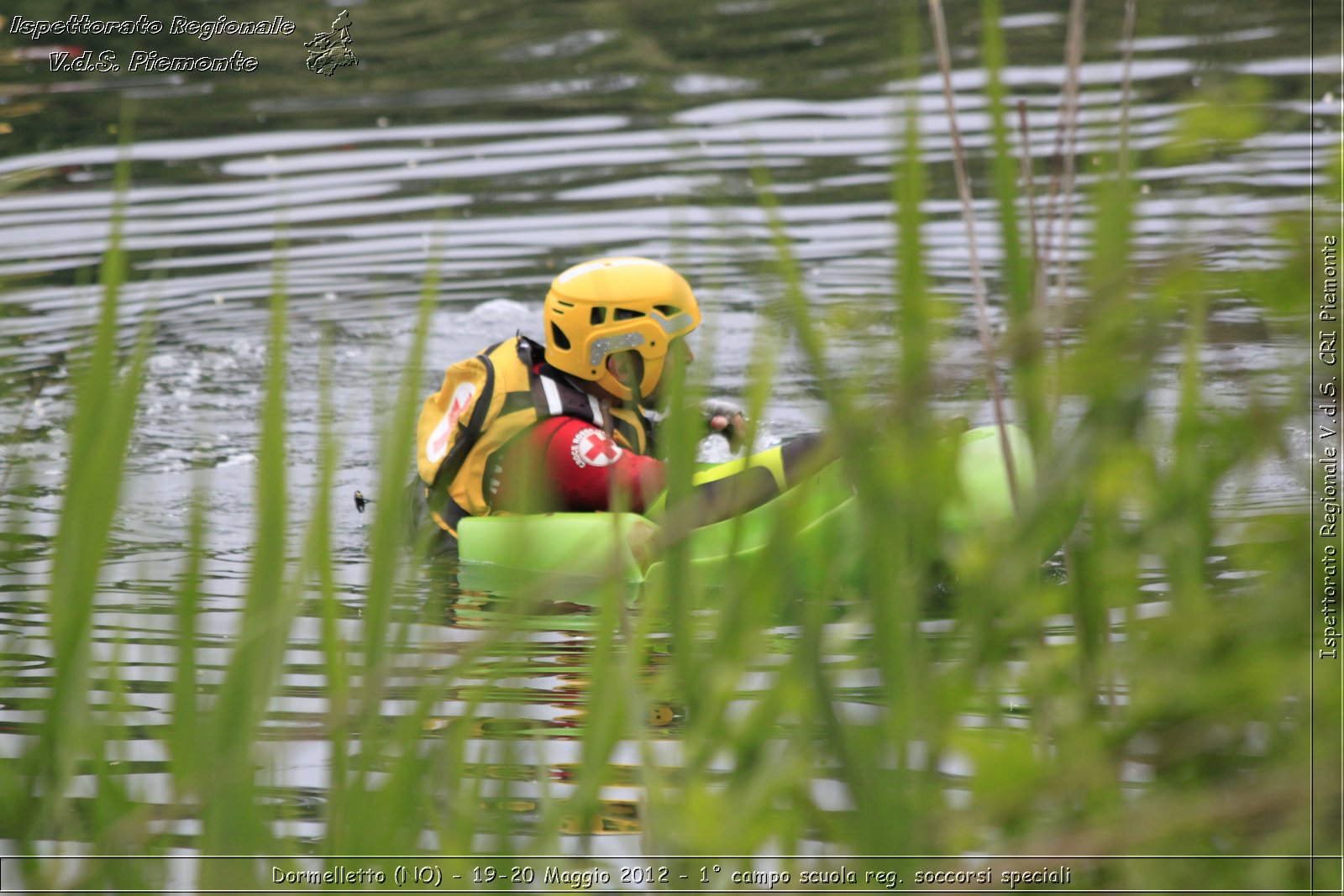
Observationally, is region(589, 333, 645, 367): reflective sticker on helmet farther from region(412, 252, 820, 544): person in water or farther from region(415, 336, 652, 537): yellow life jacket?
region(415, 336, 652, 537): yellow life jacket

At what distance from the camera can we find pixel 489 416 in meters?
5.53

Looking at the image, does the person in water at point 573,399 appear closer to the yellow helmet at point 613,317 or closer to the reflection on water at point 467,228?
the yellow helmet at point 613,317

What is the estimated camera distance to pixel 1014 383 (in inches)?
64.7

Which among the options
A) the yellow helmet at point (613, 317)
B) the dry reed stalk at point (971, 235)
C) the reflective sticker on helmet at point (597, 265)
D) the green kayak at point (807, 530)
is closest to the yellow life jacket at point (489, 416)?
the yellow helmet at point (613, 317)

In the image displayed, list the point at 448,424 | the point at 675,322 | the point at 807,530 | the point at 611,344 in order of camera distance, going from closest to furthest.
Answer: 1. the point at 807,530
2. the point at 675,322
3. the point at 611,344
4. the point at 448,424

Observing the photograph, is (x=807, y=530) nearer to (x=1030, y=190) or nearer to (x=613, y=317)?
(x=1030, y=190)

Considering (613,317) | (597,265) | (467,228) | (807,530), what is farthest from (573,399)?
(467,228)

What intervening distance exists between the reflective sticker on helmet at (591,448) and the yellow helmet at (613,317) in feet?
0.66

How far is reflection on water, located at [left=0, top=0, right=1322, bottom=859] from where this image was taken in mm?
1794

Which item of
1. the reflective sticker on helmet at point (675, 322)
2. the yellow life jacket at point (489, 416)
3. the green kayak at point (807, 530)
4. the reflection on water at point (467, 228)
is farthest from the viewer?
the yellow life jacket at point (489, 416)

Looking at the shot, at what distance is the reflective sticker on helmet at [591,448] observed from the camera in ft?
17.7

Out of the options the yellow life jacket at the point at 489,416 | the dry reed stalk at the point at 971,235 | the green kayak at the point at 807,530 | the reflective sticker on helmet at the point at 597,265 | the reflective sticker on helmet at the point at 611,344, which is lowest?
the green kayak at the point at 807,530

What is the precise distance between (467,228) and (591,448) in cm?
621

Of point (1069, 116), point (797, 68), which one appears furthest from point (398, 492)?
point (797, 68)
